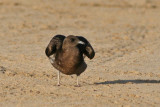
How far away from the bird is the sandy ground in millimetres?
476

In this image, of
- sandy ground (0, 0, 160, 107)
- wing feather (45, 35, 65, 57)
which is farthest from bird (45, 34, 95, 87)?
sandy ground (0, 0, 160, 107)

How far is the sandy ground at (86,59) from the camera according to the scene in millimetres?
9102

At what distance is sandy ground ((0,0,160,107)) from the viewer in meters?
9.10

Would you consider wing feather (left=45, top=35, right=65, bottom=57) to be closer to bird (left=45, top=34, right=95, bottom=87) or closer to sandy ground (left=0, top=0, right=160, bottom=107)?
bird (left=45, top=34, right=95, bottom=87)

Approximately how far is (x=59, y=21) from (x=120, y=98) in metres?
11.0

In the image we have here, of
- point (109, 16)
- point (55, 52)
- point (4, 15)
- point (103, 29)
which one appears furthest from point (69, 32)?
point (55, 52)

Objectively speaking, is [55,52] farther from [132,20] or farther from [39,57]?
[132,20]

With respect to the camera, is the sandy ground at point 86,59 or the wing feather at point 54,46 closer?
the sandy ground at point 86,59

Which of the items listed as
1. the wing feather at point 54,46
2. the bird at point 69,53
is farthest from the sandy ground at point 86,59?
the wing feather at point 54,46

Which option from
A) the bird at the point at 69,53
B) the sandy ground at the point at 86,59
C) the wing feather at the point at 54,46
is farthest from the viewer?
the wing feather at the point at 54,46

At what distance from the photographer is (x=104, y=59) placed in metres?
13.4

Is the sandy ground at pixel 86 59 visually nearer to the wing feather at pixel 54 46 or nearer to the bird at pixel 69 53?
the bird at pixel 69 53

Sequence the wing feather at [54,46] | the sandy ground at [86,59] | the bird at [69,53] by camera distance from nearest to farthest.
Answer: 1. the sandy ground at [86,59]
2. the bird at [69,53]
3. the wing feather at [54,46]

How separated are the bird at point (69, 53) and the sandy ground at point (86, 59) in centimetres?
48
